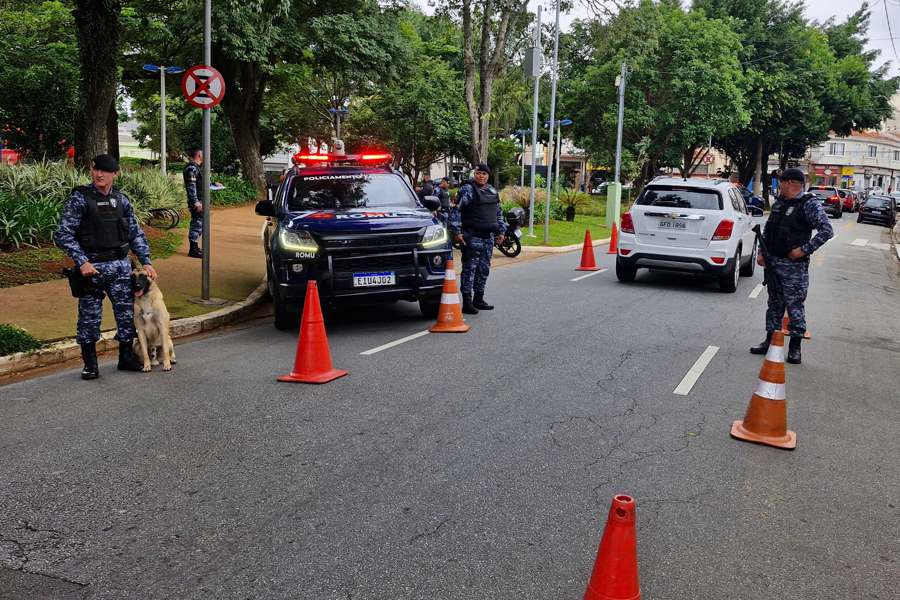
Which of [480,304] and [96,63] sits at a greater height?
[96,63]

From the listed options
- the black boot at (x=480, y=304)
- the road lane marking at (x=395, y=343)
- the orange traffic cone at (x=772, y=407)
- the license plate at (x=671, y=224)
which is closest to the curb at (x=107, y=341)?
the road lane marking at (x=395, y=343)

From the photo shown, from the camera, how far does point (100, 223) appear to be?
6871 mm

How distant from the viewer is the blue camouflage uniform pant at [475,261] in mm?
10484

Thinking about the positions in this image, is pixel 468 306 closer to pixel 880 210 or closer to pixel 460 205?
pixel 460 205

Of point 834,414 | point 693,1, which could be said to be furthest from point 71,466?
point 693,1

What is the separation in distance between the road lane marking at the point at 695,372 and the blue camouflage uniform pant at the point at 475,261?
3.23 metres

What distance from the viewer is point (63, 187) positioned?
1454 cm

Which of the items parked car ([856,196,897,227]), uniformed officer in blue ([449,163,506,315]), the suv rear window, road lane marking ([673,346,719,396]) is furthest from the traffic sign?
parked car ([856,196,897,227])

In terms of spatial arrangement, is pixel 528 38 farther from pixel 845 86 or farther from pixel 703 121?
pixel 845 86

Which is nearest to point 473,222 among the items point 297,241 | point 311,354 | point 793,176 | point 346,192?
point 346,192

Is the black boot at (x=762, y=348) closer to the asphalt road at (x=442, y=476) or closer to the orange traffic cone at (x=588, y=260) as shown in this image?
the asphalt road at (x=442, y=476)

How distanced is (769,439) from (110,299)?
18.0 ft

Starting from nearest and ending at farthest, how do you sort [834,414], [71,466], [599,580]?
[599,580], [71,466], [834,414]

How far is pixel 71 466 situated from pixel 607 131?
1601 inches
